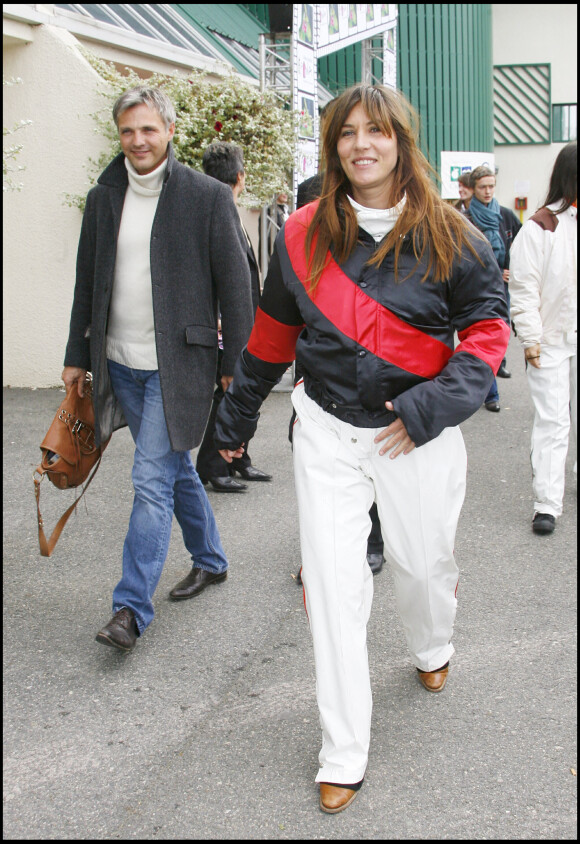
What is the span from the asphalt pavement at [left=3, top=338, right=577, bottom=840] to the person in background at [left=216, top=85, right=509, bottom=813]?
0.29m

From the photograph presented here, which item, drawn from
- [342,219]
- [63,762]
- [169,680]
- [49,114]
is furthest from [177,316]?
[49,114]

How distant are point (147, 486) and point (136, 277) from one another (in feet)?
2.88

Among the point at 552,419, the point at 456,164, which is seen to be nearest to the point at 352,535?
the point at 552,419

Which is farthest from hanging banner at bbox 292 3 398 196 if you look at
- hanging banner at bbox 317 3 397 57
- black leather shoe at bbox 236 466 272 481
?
black leather shoe at bbox 236 466 272 481

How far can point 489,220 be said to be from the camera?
28.2ft

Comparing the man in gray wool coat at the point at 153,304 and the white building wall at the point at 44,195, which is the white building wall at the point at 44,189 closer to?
the white building wall at the point at 44,195

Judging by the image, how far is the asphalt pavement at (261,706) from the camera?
262 centimetres

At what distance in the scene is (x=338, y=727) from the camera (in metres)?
2.67

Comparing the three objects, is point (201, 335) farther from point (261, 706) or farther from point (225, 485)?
point (225, 485)

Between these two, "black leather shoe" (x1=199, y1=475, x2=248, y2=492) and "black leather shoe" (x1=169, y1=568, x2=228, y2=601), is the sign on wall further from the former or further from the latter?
"black leather shoe" (x1=169, y1=568, x2=228, y2=601)

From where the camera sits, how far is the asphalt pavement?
2615mm

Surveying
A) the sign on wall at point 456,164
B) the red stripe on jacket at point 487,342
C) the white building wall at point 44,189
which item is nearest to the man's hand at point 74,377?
the red stripe on jacket at point 487,342

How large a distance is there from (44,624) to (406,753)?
1.83 m

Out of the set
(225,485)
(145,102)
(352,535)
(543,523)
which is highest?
(145,102)
